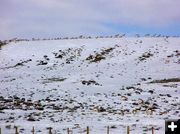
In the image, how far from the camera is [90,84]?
4575cm

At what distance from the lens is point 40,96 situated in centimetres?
4094

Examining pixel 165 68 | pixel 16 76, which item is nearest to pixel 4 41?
pixel 16 76

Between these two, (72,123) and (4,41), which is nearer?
(72,123)

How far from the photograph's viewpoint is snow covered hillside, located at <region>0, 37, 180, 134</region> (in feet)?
97.9

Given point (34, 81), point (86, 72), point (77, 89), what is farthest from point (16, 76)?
point (77, 89)

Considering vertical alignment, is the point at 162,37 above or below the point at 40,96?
above

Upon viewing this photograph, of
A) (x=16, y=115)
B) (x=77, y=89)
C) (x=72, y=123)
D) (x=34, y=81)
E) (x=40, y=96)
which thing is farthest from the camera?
(x=34, y=81)

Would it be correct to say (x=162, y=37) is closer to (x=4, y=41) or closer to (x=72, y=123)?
(x=4, y=41)

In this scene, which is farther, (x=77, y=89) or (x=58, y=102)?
(x=77, y=89)

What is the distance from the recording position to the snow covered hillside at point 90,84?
29828 millimetres

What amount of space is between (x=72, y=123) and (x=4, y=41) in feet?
147

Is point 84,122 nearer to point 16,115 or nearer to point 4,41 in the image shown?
point 16,115

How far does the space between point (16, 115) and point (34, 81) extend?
17.4m

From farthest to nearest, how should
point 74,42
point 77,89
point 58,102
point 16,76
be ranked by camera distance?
1. point 74,42
2. point 16,76
3. point 77,89
4. point 58,102
